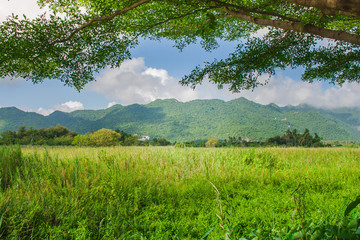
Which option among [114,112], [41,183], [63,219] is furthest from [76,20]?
[114,112]

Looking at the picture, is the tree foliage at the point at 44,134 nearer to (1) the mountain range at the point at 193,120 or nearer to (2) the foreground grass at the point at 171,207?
(2) the foreground grass at the point at 171,207

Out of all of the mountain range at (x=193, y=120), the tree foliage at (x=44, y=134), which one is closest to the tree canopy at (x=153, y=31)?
the tree foliage at (x=44, y=134)

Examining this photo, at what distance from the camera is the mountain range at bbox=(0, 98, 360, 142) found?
45.9m

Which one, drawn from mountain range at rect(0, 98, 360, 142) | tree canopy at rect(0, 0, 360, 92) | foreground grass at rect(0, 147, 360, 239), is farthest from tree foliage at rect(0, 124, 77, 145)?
mountain range at rect(0, 98, 360, 142)

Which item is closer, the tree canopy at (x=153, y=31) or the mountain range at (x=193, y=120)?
the tree canopy at (x=153, y=31)

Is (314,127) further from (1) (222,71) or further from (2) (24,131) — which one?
(2) (24,131)

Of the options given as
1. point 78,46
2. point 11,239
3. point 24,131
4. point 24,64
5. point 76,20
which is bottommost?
point 11,239

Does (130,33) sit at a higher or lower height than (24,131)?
higher

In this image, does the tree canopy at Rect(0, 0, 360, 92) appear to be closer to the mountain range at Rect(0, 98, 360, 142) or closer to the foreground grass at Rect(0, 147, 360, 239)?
the foreground grass at Rect(0, 147, 360, 239)

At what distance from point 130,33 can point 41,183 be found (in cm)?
914

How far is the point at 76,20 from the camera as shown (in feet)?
29.4

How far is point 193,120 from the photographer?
245 feet

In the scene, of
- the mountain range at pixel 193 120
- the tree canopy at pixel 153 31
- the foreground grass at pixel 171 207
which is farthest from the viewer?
the mountain range at pixel 193 120

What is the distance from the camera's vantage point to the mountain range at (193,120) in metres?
45.9
